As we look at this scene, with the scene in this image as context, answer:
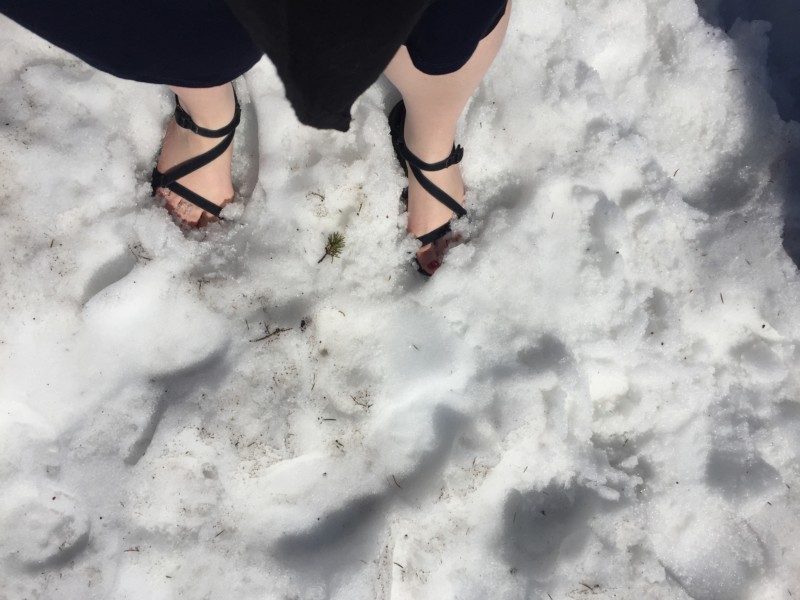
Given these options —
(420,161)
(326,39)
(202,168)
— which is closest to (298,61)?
(326,39)

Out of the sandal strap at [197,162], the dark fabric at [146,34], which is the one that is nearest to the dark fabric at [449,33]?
the dark fabric at [146,34]

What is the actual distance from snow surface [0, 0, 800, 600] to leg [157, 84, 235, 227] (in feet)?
0.20

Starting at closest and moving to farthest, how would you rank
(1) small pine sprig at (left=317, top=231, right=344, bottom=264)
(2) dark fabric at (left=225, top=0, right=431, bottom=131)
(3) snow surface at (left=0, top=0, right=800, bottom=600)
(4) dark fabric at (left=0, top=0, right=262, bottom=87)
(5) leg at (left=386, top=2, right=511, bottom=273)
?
(2) dark fabric at (left=225, top=0, right=431, bottom=131)
(4) dark fabric at (left=0, top=0, right=262, bottom=87)
(5) leg at (left=386, top=2, right=511, bottom=273)
(3) snow surface at (left=0, top=0, right=800, bottom=600)
(1) small pine sprig at (left=317, top=231, right=344, bottom=264)

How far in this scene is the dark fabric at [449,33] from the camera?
0.84 metres

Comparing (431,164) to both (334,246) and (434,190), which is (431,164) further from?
(334,246)

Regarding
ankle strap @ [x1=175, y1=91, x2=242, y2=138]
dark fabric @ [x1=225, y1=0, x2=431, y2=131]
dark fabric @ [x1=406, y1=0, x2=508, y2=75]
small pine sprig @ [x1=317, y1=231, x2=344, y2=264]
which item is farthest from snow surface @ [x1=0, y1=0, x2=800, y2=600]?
dark fabric @ [x1=225, y1=0, x2=431, y2=131]

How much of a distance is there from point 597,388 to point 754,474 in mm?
424

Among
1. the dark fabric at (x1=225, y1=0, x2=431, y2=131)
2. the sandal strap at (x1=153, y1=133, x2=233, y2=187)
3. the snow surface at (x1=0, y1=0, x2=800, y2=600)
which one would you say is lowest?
the snow surface at (x1=0, y1=0, x2=800, y2=600)

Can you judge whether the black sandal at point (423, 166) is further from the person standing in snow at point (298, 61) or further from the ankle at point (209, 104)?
the ankle at point (209, 104)

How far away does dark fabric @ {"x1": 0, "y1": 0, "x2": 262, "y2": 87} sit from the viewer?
31.8 inches

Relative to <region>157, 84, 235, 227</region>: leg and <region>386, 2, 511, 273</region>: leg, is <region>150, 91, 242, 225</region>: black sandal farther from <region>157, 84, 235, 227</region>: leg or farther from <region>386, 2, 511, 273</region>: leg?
<region>386, 2, 511, 273</region>: leg

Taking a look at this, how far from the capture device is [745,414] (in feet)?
4.43

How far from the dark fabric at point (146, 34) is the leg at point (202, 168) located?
30 cm

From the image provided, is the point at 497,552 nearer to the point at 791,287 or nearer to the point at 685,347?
the point at 685,347
